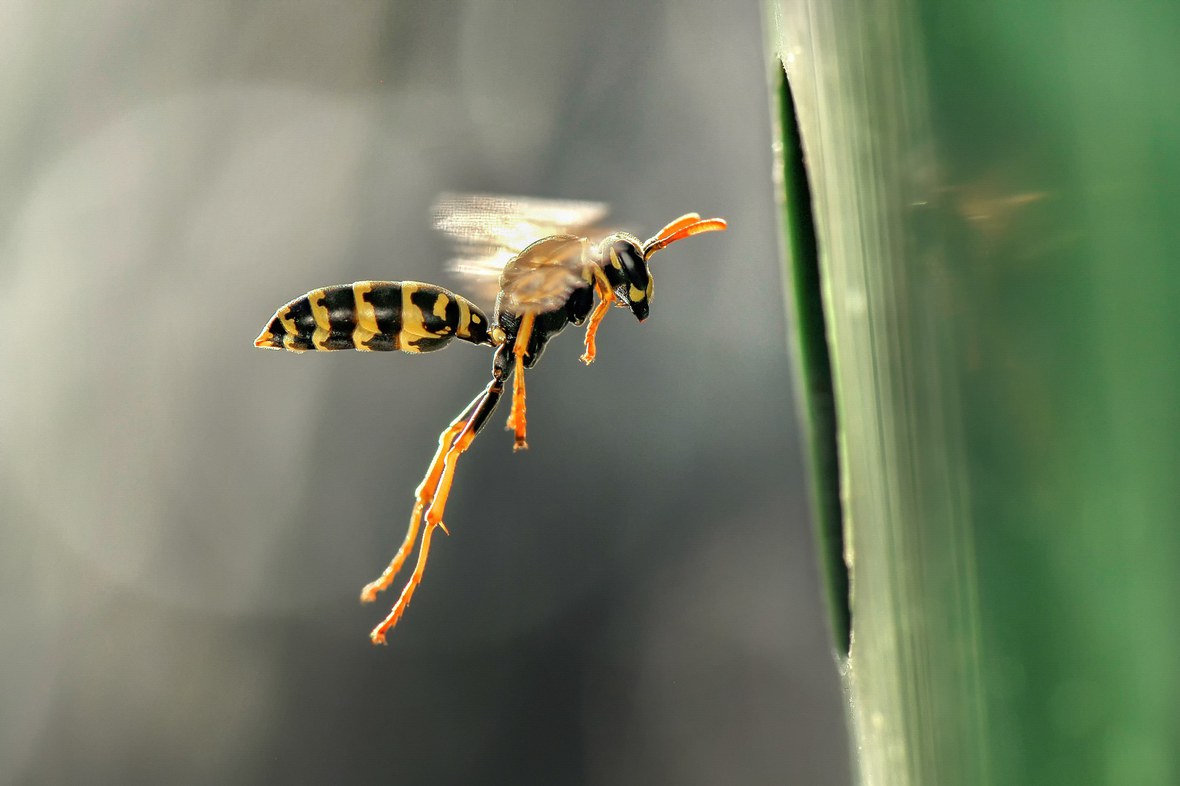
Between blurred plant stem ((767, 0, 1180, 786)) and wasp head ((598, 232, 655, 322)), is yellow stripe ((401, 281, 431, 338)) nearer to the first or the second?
wasp head ((598, 232, 655, 322))

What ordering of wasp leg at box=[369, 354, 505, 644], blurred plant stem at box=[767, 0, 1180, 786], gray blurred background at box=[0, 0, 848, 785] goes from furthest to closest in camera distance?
gray blurred background at box=[0, 0, 848, 785] < wasp leg at box=[369, 354, 505, 644] < blurred plant stem at box=[767, 0, 1180, 786]

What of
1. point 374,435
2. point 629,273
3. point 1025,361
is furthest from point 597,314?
point 374,435

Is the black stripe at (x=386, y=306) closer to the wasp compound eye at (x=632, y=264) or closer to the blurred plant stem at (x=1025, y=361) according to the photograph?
the wasp compound eye at (x=632, y=264)

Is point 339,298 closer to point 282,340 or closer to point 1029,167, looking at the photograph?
point 282,340

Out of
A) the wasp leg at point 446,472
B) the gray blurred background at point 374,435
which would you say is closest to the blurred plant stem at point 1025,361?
the wasp leg at point 446,472

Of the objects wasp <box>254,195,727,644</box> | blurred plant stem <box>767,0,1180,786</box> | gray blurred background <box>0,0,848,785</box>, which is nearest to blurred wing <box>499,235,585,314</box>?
wasp <box>254,195,727,644</box>

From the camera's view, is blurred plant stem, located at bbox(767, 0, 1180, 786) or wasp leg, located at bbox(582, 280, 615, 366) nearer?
blurred plant stem, located at bbox(767, 0, 1180, 786)

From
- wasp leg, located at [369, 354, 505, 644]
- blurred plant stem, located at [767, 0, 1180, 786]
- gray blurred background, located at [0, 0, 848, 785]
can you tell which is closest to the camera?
blurred plant stem, located at [767, 0, 1180, 786]

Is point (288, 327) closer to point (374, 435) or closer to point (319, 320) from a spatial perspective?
point (319, 320)
